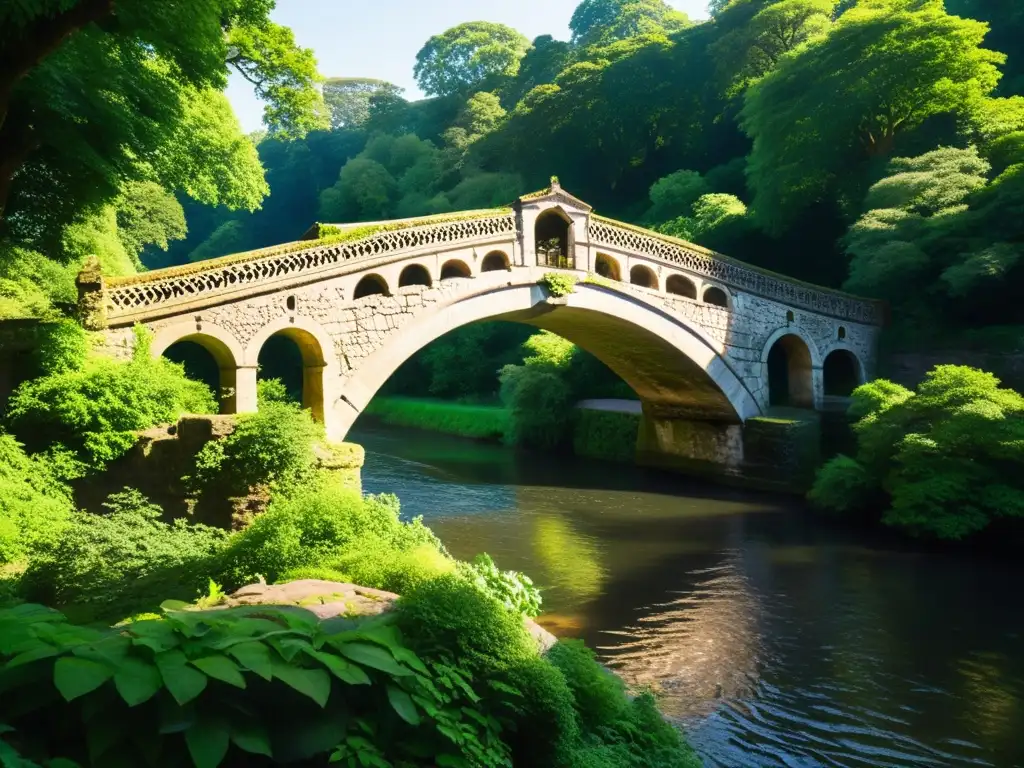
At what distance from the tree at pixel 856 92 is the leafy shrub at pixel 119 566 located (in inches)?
886

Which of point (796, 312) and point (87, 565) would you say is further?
point (796, 312)

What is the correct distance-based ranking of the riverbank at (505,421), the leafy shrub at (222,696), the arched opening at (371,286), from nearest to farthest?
the leafy shrub at (222,696) → the arched opening at (371,286) → the riverbank at (505,421)

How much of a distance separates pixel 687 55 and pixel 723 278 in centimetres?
2442

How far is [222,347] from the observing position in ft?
47.2

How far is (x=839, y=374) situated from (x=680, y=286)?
6547mm

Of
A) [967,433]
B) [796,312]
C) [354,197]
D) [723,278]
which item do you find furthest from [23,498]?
[354,197]

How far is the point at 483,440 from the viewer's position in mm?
32719

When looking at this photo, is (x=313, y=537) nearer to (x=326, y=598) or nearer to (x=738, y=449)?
(x=326, y=598)

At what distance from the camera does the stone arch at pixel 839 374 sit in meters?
25.1

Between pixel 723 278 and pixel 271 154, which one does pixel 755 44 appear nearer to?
pixel 723 278

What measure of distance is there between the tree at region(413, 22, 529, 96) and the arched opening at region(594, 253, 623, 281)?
144ft

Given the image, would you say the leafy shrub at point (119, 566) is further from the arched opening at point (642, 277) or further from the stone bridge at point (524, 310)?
the arched opening at point (642, 277)

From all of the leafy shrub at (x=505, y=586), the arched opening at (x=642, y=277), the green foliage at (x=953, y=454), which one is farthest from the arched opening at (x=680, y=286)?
the leafy shrub at (x=505, y=586)

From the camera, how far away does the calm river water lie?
329 inches
